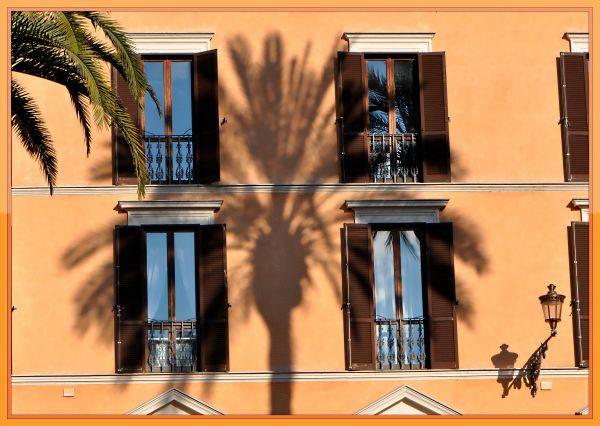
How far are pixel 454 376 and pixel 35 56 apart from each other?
24.5 feet

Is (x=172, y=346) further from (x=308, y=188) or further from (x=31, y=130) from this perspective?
(x=31, y=130)

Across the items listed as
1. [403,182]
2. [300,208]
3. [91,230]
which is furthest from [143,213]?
[403,182]

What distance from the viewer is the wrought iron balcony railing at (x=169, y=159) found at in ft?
71.6

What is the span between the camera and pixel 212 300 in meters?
21.4

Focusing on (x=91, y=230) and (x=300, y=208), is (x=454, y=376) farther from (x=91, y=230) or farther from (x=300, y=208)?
(x=91, y=230)

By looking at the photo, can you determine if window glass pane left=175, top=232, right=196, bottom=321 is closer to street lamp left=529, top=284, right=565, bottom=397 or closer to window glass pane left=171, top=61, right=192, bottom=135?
window glass pane left=171, top=61, right=192, bottom=135

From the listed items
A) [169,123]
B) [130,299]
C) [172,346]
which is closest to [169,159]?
[169,123]

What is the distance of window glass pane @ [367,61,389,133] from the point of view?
22281mm

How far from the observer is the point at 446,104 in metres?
22.2

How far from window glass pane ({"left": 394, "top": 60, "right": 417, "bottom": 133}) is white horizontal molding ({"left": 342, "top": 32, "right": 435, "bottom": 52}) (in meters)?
0.24

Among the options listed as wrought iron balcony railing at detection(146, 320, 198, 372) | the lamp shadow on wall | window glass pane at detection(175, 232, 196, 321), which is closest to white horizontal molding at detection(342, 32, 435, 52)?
window glass pane at detection(175, 232, 196, 321)

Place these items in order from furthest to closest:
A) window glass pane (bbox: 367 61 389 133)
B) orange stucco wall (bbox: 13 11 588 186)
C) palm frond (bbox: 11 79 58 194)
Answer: window glass pane (bbox: 367 61 389 133), orange stucco wall (bbox: 13 11 588 186), palm frond (bbox: 11 79 58 194)

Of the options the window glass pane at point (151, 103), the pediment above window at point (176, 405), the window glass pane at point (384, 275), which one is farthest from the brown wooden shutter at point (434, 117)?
the pediment above window at point (176, 405)

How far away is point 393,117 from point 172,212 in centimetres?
354
